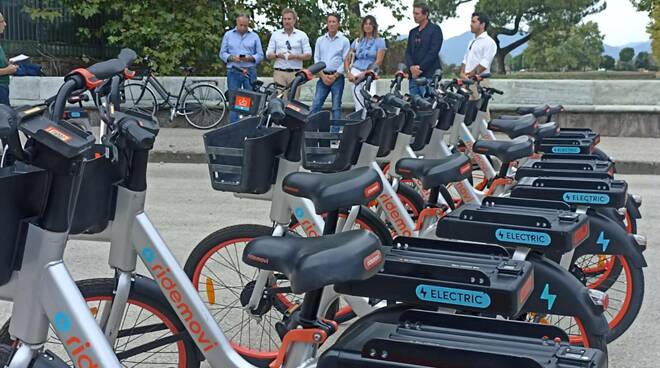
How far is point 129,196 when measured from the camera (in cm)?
263

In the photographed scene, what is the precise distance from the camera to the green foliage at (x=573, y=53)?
66.9 metres

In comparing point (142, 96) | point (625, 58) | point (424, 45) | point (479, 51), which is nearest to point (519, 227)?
point (479, 51)

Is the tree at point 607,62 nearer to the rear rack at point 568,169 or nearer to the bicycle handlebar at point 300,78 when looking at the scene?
the rear rack at point 568,169

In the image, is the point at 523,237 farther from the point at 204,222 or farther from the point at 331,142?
the point at 204,222

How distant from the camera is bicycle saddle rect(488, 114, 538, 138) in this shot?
6438 mm

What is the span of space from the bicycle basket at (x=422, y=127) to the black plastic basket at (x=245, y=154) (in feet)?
6.59

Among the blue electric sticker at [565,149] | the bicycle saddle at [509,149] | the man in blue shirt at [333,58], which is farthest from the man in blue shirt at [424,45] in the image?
the bicycle saddle at [509,149]

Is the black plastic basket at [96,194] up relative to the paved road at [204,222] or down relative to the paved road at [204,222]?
up

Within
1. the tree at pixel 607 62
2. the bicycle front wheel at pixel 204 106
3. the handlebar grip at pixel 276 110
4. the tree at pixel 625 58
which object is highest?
the handlebar grip at pixel 276 110

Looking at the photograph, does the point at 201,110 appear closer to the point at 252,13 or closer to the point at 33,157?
the point at 252,13

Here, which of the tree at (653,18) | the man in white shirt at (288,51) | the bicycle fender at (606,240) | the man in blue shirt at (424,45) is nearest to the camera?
the bicycle fender at (606,240)

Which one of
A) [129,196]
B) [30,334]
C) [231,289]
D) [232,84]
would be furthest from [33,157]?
[232,84]

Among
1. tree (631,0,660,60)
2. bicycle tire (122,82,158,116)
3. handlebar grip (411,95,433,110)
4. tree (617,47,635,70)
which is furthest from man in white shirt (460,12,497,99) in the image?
tree (617,47,635,70)

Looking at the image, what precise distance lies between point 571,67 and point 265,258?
74854 millimetres
